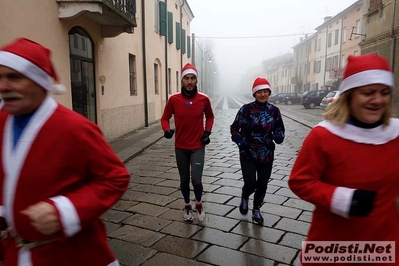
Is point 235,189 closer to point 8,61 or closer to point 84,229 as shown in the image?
point 84,229

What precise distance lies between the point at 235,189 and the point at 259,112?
1.92m

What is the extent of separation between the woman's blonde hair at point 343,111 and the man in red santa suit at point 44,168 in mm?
1065

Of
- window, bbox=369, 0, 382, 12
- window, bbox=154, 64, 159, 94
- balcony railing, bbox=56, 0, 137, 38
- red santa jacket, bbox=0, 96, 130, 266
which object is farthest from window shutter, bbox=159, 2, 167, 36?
red santa jacket, bbox=0, 96, 130, 266

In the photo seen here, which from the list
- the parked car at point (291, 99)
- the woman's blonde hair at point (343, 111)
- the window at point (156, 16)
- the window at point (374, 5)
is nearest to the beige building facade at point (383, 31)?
the window at point (374, 5)

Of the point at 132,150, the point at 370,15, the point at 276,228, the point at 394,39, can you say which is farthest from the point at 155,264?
the point at 370,15

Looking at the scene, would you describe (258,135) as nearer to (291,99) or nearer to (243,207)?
(243,207)

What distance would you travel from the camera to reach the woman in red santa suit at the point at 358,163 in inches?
60.5

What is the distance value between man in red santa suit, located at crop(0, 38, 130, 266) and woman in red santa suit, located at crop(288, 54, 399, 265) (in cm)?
94

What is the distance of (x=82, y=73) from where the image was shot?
8.09m

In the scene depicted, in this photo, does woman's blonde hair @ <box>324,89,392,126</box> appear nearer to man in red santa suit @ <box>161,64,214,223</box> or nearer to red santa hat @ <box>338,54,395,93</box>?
red santa hat @ <box>338,54,395,93</box>

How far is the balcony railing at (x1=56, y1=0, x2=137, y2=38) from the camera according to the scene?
6656 millimetres

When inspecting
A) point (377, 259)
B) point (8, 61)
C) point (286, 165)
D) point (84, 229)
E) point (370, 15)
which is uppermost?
point (370, 15)

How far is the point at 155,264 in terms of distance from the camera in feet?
9.70

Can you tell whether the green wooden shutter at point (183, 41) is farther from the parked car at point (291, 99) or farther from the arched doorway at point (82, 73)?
the parked car at point (291, 99)
